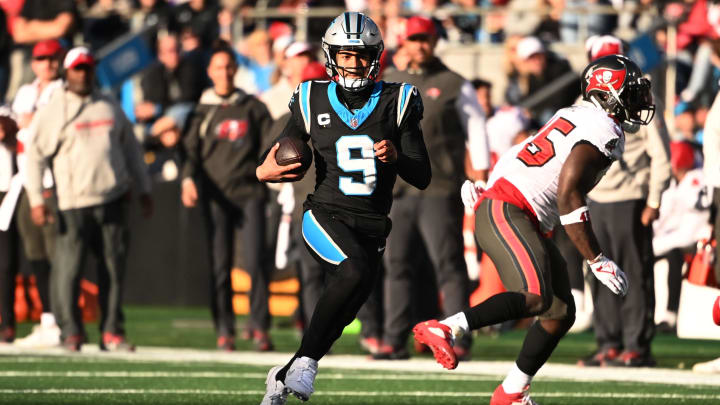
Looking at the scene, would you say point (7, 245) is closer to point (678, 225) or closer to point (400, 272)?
point (400, 272)

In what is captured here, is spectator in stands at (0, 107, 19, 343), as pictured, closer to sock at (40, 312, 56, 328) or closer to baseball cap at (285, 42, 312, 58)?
sock at (40, 312, 56, 328)

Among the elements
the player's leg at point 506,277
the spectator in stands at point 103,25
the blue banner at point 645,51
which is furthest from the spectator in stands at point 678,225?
the spectator in stands at point 103,25

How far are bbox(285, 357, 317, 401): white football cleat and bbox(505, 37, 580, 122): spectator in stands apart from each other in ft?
30.7

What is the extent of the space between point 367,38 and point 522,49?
9013 millimetres

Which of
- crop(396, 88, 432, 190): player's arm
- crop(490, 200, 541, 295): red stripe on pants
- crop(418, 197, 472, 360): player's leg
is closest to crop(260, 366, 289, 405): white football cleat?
crop(396, 88, 432, 190): player's arm

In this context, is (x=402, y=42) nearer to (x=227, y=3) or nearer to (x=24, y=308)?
(x=24, y=308)

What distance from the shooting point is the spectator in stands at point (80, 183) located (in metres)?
10.7

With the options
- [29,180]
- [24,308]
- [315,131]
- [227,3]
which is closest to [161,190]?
[24,308]

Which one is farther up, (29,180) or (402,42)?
(402,42)

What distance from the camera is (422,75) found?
1023cm

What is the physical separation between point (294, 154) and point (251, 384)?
Result: 2.31 metres

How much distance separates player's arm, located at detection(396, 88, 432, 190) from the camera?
21.4 feet

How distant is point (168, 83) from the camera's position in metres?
16.0

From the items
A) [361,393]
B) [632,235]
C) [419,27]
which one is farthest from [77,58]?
[632,235]
